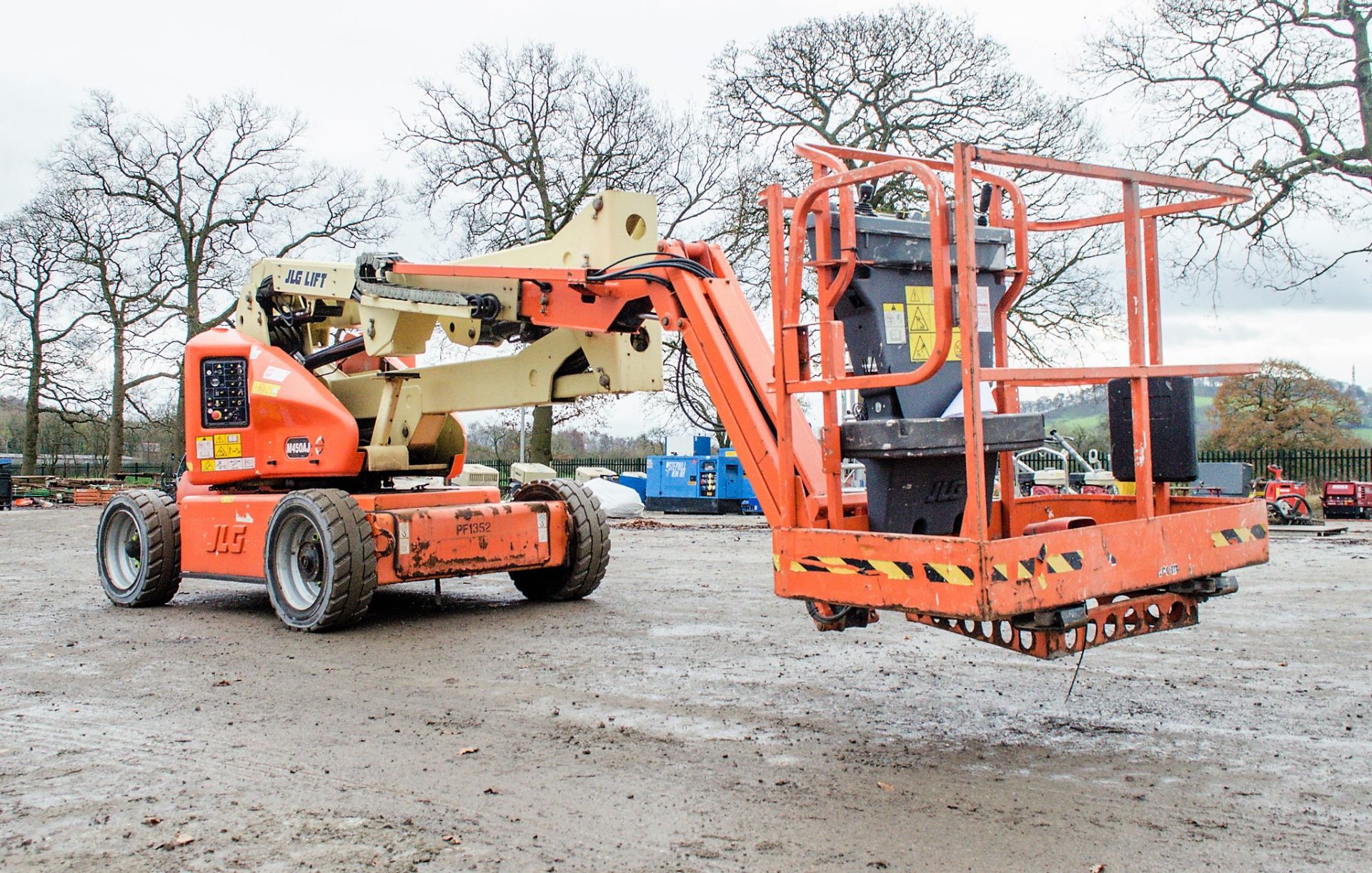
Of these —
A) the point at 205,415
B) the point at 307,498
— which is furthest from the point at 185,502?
the point at 307,498

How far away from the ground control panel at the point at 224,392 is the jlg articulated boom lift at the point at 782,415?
0.9 inches

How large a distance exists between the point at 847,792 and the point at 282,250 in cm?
3108

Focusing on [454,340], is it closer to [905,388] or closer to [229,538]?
[229,538]

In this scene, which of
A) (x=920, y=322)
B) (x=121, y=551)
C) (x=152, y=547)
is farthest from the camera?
(x=121, y=551)

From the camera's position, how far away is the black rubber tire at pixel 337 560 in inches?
326

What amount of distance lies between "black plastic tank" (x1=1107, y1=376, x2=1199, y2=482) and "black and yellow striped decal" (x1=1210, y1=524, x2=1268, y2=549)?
28 centimetres

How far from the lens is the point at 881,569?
448cm

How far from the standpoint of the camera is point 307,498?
8.56m

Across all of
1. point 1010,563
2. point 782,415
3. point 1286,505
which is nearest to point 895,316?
point 782,415

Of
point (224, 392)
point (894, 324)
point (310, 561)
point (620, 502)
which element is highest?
point (224, 392)

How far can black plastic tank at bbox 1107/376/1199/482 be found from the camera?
518 centimetres

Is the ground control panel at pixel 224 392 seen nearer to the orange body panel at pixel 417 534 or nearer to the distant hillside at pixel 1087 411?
the orange body panel at pixel 417 534

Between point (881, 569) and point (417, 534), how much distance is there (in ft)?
16.7

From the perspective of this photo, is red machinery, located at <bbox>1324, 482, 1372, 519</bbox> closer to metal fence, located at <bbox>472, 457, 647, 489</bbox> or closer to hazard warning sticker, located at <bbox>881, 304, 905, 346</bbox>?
hazard warning sticker, located at <bbox>881, 304, 905, 346</bbox>
